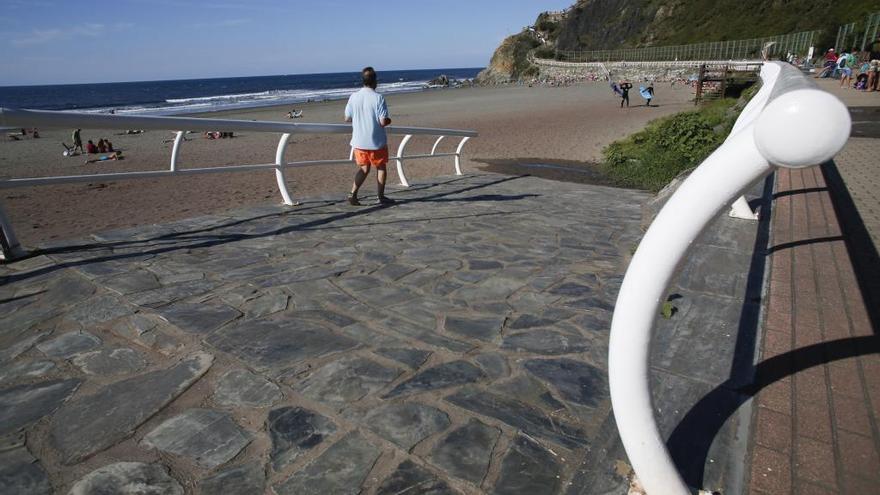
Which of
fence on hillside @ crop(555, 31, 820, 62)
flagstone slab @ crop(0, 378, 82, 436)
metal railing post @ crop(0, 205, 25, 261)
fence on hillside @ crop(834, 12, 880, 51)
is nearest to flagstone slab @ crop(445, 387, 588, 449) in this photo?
flagstone slab @ crop(0, 378, 82, 436)

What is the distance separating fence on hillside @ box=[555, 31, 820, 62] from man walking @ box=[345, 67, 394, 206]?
4195cm

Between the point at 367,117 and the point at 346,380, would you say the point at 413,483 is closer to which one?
the point at 346,380

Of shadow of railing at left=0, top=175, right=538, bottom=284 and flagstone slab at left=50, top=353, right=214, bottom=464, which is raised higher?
shadow of railing at left=0, top=175, right=538, bottom=284

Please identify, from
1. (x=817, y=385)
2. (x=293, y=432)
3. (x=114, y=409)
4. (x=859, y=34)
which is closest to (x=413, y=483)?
(x=293, y=432)

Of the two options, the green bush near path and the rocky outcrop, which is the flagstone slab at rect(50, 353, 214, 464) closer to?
the green bush near path

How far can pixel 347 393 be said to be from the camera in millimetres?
2441

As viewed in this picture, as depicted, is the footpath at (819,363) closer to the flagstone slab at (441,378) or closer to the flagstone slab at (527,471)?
the flagstone slab at (527,471)

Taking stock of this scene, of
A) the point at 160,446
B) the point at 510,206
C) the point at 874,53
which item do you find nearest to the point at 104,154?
the point at 510,206

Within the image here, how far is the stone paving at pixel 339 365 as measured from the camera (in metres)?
1.95

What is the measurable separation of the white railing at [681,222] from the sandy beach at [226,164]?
6595 mm

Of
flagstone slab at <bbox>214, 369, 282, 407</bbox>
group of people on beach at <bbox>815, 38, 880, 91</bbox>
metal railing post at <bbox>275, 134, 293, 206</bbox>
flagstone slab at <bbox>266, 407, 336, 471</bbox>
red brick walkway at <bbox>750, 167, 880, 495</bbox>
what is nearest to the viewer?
red brick walkway at <bbox>750, 167, 880, 495</bbox>

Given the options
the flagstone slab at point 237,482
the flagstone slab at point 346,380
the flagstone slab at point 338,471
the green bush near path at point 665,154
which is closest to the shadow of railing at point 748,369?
the flagstone slab at point 338,471

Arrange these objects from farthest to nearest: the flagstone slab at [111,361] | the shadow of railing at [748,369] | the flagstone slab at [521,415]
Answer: the flagstone slab at [111,361]
the flagstone slab at [521,415]
the shadow of railing at [748,369]

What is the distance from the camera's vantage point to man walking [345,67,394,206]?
246 inches
